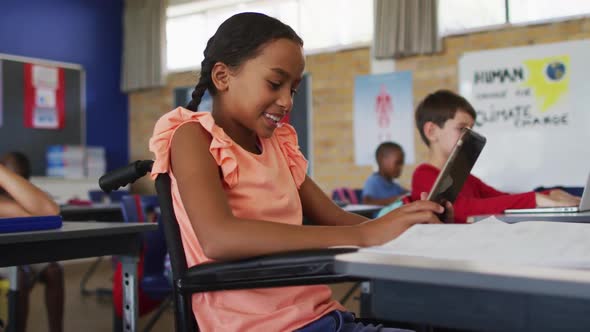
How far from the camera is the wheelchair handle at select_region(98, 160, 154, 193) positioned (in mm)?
1014

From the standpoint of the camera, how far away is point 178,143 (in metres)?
0.96

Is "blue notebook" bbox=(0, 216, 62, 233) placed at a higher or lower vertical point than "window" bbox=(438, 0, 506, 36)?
lower

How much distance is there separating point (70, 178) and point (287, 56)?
233 inches

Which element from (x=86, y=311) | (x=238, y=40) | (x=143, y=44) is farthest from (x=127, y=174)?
(x=143, y=44)

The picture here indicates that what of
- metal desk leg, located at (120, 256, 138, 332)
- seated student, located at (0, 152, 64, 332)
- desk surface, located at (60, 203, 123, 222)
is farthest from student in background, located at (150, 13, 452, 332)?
desk surface, located at (60, 203, 123, 222)

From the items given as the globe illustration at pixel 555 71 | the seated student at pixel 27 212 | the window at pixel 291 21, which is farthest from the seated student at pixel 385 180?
the seated student at pixel 27 212

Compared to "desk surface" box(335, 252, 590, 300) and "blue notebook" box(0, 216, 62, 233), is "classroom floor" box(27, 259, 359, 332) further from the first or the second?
"desk surface" box(335, 252, 590, 300)

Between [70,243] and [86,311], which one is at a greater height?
[70,243]

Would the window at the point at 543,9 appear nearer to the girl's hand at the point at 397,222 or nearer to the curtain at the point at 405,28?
the curtain at the point at 405,28

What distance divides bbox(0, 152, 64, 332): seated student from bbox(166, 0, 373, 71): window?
2.48 m

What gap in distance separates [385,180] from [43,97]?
12.9 ft

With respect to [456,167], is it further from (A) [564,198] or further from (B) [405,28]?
(B) [405,28]

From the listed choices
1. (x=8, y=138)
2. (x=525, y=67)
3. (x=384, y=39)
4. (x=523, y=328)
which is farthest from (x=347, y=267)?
(x=8, y=138)

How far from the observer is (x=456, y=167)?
1234 millimetres
